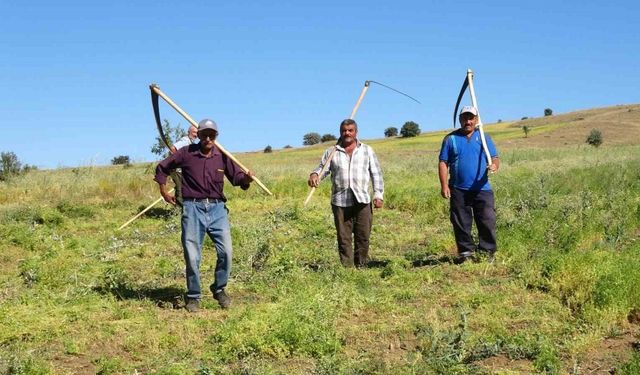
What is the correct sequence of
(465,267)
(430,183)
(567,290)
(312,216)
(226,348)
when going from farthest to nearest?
(430,183) → (312,216) → (465,267) → (567,290) → (226,348)

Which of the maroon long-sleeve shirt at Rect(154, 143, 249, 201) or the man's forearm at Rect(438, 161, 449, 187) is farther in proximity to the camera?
the man's forearm at Rect(438, 161, 449, 187)

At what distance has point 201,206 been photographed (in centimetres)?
614

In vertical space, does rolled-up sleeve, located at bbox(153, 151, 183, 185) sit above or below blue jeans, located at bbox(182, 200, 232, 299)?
above

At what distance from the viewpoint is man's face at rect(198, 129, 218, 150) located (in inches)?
240

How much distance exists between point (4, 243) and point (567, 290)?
7.88 m

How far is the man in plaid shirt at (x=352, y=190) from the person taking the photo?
7.61 metres

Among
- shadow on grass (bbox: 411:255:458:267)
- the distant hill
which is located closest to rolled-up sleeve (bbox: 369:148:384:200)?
shadow on grass (bbox: 411:255:458:267)

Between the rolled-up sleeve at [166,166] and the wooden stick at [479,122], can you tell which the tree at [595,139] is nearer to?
the wooden stick at [479,122]

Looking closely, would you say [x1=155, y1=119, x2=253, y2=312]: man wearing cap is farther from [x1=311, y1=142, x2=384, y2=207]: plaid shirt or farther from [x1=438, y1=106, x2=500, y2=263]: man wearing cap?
[x1=438, y1=106, x2=500, y2=263]: man wearing cap

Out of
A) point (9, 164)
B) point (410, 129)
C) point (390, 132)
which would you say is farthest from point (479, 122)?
point (390, 132)

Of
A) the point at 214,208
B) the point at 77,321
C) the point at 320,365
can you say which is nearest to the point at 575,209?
the point at 214,208

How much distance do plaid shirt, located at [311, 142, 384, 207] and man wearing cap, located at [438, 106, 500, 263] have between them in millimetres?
825

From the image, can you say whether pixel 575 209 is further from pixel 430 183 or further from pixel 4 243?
pixel 4 243

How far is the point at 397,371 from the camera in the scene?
4117mm
